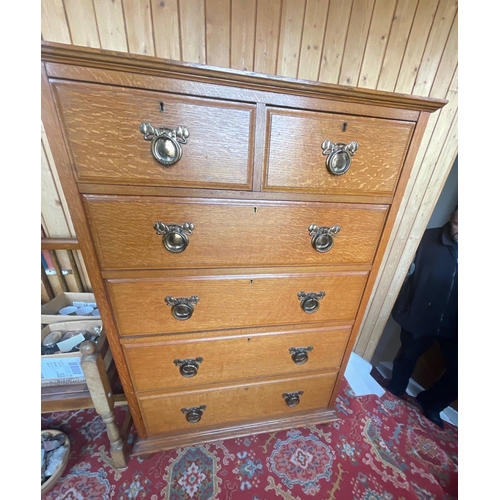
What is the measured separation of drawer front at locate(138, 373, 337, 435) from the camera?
37.0 inches

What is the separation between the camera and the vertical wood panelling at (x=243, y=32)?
894 millimetres

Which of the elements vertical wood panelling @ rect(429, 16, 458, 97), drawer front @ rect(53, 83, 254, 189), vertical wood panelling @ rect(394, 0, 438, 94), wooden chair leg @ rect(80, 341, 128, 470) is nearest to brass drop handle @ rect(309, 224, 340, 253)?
drawer front @ rect(53, 83, 254, 189)

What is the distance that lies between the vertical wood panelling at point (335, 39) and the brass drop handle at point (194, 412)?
1.69m

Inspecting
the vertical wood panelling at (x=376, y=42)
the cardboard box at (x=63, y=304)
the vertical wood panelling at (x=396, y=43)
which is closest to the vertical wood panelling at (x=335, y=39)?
the vertical wood panelling at (x=376, y=42)

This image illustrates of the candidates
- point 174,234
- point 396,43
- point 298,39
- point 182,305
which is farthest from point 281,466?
point 396,43

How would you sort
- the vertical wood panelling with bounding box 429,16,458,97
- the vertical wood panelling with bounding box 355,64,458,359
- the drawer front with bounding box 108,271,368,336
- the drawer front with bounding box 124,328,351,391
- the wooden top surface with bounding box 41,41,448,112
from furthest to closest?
the vertical wood panelling with bounding box 355,64,458,359 → the vertical wood panelling with bounding box 429,16,458,97 → the drawer front with bounding box 124,328,351,391 → the drawer front with bounding box 108,271,368,336 → the wooden top surface with bounding box 41,41,448,112

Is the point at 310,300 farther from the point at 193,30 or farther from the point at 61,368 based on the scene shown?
the point at 193,30

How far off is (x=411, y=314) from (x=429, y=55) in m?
1.40

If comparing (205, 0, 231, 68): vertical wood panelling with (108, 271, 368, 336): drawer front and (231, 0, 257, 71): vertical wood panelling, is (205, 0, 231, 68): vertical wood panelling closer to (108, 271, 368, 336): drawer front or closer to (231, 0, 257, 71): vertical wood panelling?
(231, 0, 257, 71): vertical wood panelling

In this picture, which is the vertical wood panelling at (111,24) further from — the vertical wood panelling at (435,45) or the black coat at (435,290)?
the black coat at (435,290)

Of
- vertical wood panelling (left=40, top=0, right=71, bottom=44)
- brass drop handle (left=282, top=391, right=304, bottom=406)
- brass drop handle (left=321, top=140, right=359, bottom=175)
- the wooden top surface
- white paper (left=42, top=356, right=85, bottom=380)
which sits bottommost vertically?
brass drop handle (left=282, top=391, right=304, bottom=406)

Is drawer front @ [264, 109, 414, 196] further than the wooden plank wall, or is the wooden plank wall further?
the wooden plank wall

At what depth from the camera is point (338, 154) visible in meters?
0.64
